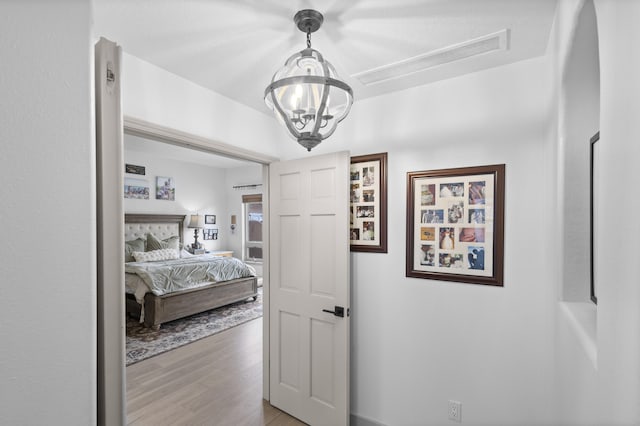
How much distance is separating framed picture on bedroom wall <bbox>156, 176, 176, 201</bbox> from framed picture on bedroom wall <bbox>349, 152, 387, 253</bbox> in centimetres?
541

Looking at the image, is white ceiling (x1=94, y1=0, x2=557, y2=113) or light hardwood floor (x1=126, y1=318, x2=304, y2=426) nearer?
white ceiling (x1=94, y1=0, x2=557, y2=113)

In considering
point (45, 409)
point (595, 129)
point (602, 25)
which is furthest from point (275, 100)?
point (595, 129)

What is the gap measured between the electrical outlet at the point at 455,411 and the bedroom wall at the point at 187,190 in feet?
18.3

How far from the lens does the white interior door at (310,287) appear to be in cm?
225

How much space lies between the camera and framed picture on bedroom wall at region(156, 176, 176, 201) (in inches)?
253

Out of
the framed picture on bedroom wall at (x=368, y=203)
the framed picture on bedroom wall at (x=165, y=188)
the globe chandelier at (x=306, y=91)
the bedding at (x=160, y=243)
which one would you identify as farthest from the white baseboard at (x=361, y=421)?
the framed picture on bedroom wall at (x=165, y=188)

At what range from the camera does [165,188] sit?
21.5 ft

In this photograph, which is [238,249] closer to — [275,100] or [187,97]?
[187,97]

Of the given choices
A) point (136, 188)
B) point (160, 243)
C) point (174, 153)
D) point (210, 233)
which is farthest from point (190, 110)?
point (210, 233)

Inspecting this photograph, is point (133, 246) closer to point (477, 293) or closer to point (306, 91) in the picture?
point (306, 91)

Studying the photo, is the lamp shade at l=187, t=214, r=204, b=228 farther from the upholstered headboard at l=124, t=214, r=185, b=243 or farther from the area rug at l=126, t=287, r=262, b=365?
the area rug at l=126, t=287, r=262, b=365

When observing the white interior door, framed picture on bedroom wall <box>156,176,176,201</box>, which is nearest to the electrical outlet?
the white interior door

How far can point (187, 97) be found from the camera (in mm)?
2047

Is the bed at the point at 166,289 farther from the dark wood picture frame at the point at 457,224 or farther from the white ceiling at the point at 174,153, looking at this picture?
the dark wood picture frame at the point at 457,224
